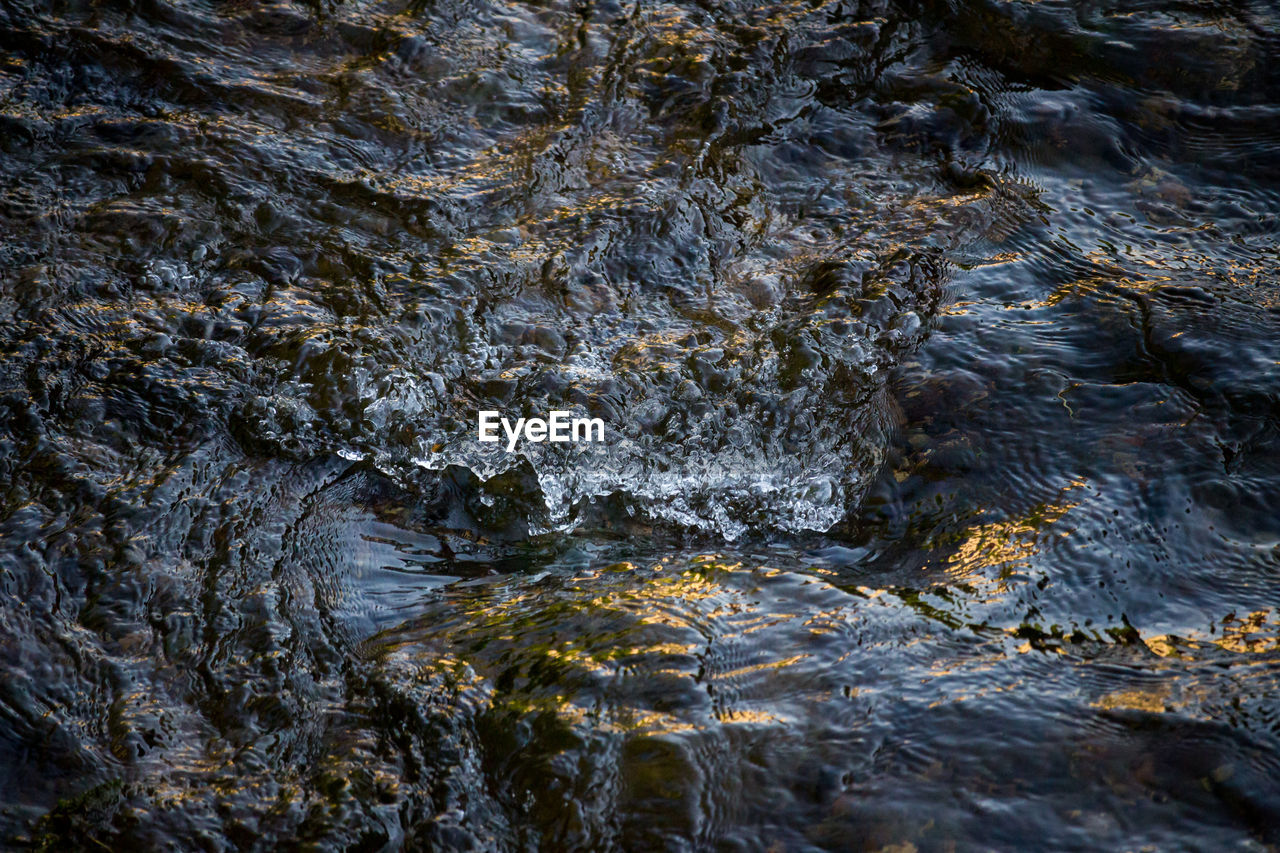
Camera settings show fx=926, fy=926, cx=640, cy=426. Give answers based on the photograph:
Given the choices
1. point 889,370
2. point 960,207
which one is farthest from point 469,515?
point 960,207

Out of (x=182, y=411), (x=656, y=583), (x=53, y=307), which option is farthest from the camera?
(x=53, y=307)

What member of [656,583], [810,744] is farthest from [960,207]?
[810,744]

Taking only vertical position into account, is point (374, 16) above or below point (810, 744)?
above

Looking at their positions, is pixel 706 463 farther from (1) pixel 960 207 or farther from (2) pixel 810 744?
(1) pixel 960 207

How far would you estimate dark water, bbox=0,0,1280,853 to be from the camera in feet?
7.92

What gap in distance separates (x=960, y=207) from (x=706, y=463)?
177 cm

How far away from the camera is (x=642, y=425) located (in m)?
3.57

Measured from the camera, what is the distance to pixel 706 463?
3.50 m

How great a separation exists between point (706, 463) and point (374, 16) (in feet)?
10.6

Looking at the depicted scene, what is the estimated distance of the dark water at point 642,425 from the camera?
2414 mm

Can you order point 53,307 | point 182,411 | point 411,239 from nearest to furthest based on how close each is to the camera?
point 182,411, point 53,307, point 411,239

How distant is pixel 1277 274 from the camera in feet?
12.3

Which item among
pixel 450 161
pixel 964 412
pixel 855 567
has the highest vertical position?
pixel 450 161

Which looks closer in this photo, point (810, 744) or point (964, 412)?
point (810, 744)
